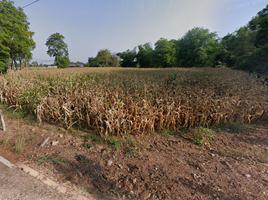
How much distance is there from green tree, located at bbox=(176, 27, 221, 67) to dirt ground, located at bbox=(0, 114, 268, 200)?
1976 cm

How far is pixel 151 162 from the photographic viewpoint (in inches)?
90.7

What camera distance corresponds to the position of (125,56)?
39.0m

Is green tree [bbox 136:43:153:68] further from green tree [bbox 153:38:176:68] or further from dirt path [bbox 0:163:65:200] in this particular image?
dirt path [bbox 0:163:65:200]

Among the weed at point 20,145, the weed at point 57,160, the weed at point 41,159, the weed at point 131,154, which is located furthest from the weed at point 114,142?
the weed at point 20,145

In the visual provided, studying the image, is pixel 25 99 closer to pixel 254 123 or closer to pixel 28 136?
pixel 28 136

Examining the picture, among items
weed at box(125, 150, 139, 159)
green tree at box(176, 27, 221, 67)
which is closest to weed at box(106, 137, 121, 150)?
weed at box(125, 150, 139, 159)

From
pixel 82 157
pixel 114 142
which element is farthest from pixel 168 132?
pixel 82 157

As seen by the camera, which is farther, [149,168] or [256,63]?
Answer: [256,63]

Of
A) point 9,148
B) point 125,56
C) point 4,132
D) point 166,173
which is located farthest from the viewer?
point 125,56

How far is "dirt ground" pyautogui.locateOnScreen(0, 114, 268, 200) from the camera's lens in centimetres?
178

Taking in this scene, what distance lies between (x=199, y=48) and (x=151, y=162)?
21875 millimetres

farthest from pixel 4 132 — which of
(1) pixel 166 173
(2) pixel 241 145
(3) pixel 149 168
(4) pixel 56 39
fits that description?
(4) pixel 56 39

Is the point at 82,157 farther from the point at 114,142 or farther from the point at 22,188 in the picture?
the point at 22,188

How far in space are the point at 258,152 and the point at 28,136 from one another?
5.25 metres
